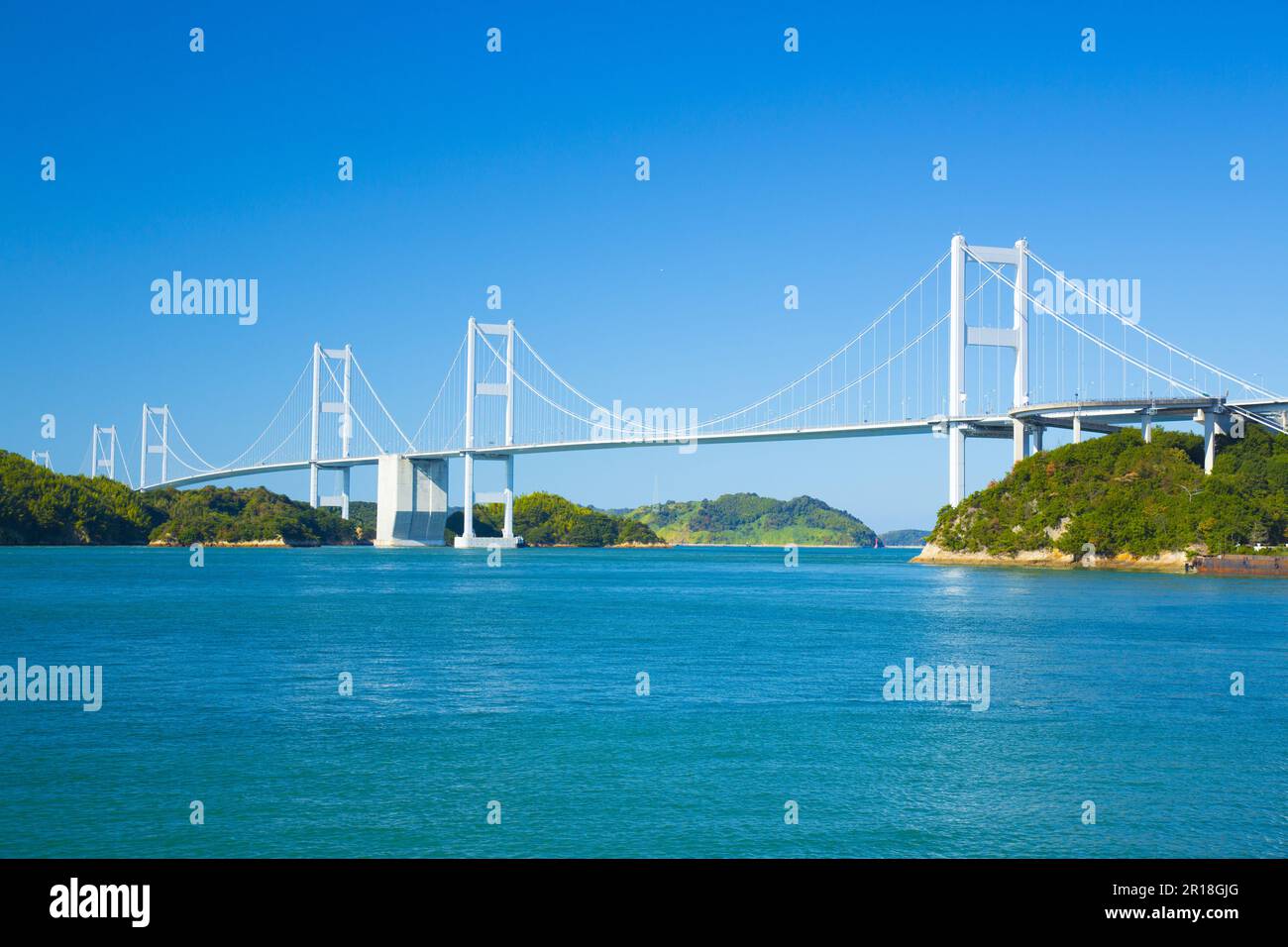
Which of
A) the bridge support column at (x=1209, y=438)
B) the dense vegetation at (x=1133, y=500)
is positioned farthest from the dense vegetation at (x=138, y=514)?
the bridge support column at (x=1209, y=438)

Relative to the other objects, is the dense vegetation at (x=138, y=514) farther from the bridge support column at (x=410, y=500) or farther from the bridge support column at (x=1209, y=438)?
the bridge support column at (x=1209, y=438)

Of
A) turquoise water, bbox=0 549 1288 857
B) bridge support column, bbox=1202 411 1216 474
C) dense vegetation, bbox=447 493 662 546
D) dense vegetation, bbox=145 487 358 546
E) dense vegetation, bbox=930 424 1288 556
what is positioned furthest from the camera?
dense vegetation, bbox=447 493 662 546

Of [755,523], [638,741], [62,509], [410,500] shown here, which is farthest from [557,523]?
[638,741]

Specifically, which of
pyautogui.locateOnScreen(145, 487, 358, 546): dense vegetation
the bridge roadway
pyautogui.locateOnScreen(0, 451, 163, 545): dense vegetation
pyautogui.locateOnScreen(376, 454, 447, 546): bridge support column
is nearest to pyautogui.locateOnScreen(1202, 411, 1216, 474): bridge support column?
the bridge roadway

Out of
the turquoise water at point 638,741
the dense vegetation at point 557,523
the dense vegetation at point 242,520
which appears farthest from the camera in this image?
the dense vegetation at point 557,523

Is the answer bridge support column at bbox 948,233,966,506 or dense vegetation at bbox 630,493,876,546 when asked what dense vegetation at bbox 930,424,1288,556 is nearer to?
bridge support column at bbox 948,233,966,506
